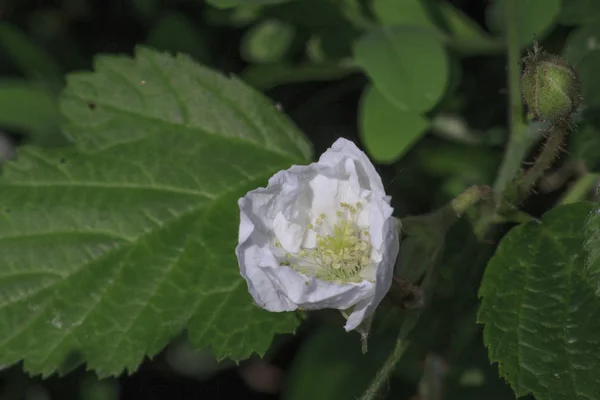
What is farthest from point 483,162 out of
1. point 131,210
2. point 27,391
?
point 27,391

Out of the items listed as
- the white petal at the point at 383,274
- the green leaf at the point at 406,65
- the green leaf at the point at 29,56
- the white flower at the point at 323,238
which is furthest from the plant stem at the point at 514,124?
the green leaf at the point at 29,56

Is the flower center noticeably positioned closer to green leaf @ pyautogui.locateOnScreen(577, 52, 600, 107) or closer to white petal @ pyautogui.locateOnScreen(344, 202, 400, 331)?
white petal @ pyautogui.locateOnScreen(344, 202, 400, 331)

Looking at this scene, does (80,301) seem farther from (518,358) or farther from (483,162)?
(483,162)

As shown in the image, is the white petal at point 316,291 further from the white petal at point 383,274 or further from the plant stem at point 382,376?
the plant stem at point 382,376

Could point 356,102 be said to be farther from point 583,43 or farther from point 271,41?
point 583,43

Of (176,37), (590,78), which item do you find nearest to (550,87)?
(590,78)

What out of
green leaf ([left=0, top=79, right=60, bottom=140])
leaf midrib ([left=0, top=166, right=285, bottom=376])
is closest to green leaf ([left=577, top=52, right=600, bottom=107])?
leaf midrib ([left=0, top=166, right=285, bottom=376])
